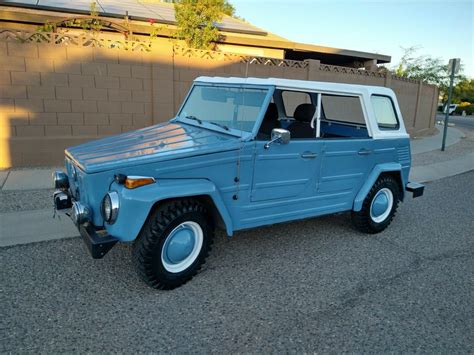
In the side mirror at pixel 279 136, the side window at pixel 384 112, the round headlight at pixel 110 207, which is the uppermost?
the side window at pixel 384 112

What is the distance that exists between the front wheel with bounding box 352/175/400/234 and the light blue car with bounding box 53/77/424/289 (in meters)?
0.02

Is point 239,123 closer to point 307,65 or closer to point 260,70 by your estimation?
point 260,70

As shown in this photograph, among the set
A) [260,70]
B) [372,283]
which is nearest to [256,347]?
[372,283]

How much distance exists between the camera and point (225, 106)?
13.2 feet

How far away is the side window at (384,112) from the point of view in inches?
186

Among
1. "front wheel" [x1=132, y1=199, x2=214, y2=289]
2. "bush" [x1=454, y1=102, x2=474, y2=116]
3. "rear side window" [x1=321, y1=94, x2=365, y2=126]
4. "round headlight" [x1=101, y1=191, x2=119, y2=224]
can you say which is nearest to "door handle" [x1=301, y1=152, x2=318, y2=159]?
"rear side window" [x1=321, y1=94, x2=365, y2=126]

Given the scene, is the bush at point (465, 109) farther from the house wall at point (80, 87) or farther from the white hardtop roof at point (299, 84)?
the white hardtop roof at point (299, 84)

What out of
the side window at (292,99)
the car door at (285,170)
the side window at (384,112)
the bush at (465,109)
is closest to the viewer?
the car door at (285,170)

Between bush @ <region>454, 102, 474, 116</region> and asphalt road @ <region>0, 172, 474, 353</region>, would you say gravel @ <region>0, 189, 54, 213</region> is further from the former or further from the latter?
bush @ <region>454, 102, 474, 116</region>

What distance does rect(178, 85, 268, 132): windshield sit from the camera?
3718mm

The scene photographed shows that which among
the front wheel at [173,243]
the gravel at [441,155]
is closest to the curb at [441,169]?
the gravel at [441,155]

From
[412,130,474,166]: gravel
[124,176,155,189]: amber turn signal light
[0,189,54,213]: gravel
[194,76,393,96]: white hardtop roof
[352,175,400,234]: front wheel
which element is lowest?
[412,130,474,166]: gravel

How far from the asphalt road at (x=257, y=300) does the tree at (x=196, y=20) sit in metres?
7.09

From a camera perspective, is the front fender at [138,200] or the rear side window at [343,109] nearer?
the front fender at [138,200]
